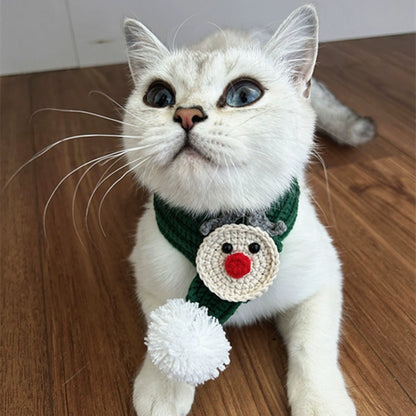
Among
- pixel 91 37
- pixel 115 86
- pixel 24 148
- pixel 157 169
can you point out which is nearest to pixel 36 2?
→ pixel 91 37

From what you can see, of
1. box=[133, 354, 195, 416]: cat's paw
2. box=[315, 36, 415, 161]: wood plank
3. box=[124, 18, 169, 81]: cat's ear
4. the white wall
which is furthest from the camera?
the white wall

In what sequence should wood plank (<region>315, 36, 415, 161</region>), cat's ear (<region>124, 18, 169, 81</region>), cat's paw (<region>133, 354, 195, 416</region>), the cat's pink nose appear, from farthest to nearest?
wood plank (<region>315, 36, 415, 161</region>), cat's ear (<region>124, 18, 169, 81</region>), cat's paw (<region>133, 354, 195, 416</region>), the cat's pink nose

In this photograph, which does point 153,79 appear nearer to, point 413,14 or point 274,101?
point 274,101

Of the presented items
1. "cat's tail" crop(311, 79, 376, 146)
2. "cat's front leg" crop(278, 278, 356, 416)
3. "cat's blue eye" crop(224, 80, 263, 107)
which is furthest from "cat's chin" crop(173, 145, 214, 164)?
"cat's tail" crop(311, 79, 376, 146)

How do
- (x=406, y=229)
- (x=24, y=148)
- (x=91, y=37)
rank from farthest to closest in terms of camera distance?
(x=91, y=37), (x=24, y=148), (x=406, y=229)

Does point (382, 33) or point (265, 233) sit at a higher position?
point (265, 233)

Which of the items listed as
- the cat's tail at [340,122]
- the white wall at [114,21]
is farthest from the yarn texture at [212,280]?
the white wall at [114,21]

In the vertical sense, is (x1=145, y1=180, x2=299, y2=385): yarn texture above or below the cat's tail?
above

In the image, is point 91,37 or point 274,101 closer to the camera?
point 274,101

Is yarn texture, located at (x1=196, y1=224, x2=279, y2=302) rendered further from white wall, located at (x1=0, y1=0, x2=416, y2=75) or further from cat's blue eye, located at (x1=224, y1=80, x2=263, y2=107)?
white wall, located at (x1=0, y1=0, x2=416, y2=75)
